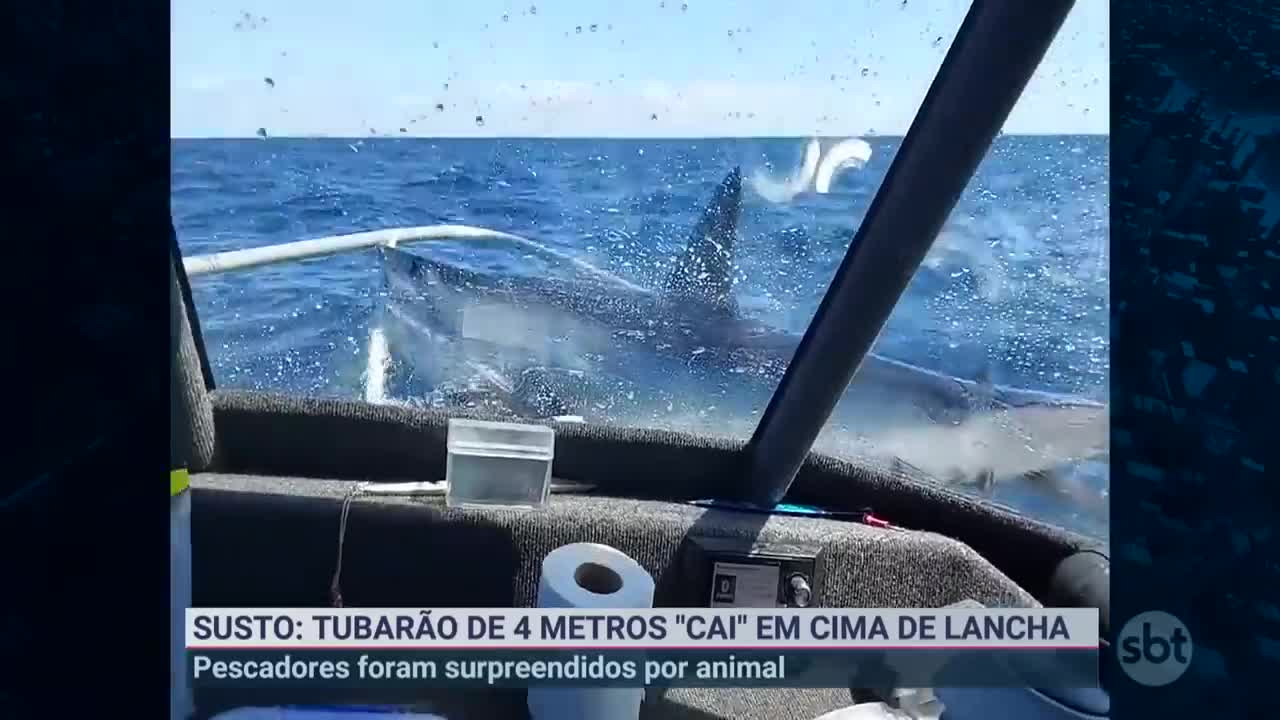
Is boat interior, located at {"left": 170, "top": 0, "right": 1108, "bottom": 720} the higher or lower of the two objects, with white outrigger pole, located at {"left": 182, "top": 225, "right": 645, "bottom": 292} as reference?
lower

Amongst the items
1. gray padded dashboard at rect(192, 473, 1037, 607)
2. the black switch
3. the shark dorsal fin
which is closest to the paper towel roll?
gray padded dashboard at rect(192, 473, 1037, 607)

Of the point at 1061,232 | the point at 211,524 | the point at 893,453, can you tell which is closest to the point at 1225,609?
the point at 1061,232

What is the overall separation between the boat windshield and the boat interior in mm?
40

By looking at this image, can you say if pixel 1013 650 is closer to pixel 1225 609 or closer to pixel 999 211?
pixel 1225 609

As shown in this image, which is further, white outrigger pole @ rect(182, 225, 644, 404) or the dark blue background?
white outrigger pole @ rect(182, 225, 644, 404)

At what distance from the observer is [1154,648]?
1004mm

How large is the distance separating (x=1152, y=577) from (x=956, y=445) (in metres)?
0.69

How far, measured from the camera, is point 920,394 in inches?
63.1

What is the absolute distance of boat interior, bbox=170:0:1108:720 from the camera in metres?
1.21

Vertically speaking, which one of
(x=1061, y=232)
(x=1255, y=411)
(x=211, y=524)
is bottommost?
(x=211, y=524)

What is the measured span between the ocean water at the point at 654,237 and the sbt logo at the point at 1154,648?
0.18 m

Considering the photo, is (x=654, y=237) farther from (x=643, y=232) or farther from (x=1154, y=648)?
(x=1154, y=648)

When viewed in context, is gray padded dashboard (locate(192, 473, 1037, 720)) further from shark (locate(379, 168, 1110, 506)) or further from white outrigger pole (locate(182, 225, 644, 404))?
white outrigger pole (locate(182, 225, 644, 404))
